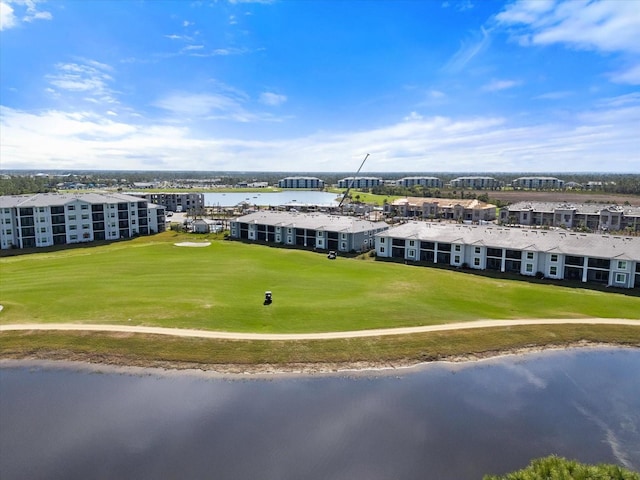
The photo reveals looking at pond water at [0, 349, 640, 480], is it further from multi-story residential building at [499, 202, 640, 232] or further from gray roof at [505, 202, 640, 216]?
gray roof at [505, 202, 640, 216]

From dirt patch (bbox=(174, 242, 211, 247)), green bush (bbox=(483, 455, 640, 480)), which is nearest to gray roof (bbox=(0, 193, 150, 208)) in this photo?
dirt patch (bbox=(174, 242, 211, 247))

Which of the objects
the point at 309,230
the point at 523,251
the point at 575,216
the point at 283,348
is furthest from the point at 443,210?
the point at 283,348

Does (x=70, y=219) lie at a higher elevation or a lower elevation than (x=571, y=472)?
higher

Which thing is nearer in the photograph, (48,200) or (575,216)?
(48,200)

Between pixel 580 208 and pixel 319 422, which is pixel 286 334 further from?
pixel 580 208

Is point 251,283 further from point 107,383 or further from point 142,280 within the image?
point 107,383

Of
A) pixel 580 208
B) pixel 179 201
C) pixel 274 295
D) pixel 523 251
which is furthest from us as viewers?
pixel 179 201
